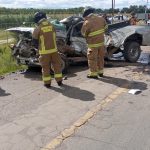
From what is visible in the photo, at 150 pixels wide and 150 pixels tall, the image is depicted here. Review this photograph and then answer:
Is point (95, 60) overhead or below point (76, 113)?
overhead

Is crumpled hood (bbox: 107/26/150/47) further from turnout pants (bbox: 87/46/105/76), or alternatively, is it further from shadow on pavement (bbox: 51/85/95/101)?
shadow on pavement (bbox: 51/85/95/101)

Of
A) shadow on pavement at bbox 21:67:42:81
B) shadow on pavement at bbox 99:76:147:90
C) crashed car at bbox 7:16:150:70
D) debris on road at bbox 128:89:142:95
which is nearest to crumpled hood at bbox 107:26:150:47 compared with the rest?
crashed car at bbox 7:16:150:70

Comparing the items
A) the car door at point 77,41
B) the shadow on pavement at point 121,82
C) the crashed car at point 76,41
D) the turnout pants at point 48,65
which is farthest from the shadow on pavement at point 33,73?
the shadow on pavement at point 121,82

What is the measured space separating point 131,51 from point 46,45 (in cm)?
448

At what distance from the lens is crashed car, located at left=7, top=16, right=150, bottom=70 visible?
439 inches

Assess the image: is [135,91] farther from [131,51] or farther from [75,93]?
[131,51]

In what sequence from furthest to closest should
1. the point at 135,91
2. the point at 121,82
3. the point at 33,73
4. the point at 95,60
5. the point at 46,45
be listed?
1. the point at 33,73
2. the point at 95,60
3. the point at 121,82
4. the point at 46,45
5. the point at 135,91

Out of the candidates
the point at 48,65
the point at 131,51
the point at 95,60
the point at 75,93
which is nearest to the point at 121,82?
the point at 95,60

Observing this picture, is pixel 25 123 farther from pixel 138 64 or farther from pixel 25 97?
pixel 138 64

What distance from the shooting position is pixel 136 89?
8734mm

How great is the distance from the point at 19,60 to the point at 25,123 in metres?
5.15

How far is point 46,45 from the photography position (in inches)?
364

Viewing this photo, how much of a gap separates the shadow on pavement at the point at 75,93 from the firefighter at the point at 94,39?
112 cm

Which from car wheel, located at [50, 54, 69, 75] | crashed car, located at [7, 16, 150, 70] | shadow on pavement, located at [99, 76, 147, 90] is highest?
crashed car, located at [7, 16, 150, 70]
